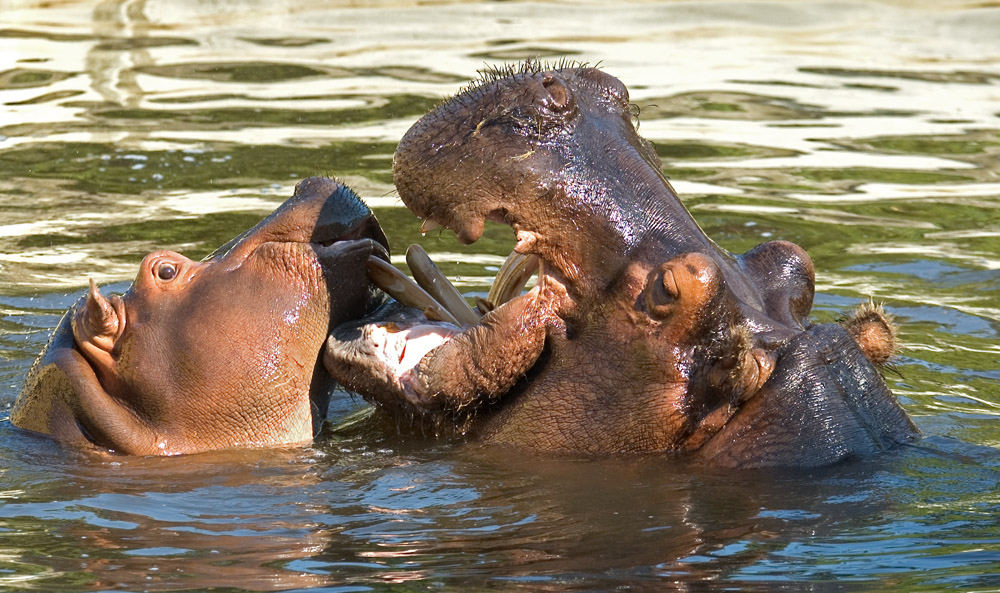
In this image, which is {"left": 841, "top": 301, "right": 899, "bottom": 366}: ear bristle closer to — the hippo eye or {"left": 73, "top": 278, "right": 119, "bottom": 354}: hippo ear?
the hippo eye

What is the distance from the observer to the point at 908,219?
10.5m

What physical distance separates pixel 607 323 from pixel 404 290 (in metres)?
1.08

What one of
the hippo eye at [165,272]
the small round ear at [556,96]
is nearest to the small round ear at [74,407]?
the hippo eye at [165,272]

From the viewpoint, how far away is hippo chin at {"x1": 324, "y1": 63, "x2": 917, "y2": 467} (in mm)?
5309

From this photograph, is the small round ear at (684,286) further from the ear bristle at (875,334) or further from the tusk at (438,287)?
the tusk at (438,287)

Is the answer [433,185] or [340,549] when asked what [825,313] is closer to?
[433,185]

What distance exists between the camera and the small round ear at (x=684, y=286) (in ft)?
16.8

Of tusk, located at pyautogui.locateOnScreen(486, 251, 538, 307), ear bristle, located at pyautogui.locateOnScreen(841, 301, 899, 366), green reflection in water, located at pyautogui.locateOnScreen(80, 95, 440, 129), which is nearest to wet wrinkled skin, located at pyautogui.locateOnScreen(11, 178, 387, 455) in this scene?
tusk, located at pyautogui.locateOnScreen(486, 251, 538, 307)

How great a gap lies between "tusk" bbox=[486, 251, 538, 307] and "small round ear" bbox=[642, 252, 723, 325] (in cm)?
78

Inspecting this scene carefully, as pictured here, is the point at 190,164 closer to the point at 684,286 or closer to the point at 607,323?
the point at 607,323

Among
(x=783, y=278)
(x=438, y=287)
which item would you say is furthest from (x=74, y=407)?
(x=783, y=278)

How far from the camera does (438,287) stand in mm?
6312

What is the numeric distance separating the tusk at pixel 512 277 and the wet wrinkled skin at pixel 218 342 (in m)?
0.54

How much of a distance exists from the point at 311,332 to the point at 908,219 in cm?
565
